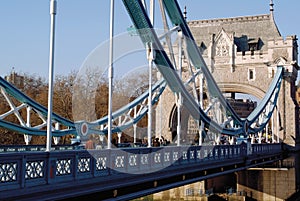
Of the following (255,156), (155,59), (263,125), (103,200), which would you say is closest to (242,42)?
(263,125)

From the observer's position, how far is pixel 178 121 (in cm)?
1096

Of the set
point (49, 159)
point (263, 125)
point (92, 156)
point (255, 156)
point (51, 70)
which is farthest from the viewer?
point (263, 125)

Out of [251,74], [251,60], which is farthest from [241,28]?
→ [251,74]

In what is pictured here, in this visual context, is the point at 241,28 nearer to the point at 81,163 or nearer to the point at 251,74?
the point at 251,74

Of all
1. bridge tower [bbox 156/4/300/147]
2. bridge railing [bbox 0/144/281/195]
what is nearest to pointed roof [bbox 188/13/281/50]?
bridge tower [bbox 156/4/300/147]

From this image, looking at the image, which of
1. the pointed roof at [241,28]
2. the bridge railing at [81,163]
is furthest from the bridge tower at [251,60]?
the bridge railing at [81,163]

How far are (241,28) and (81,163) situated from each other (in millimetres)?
19425

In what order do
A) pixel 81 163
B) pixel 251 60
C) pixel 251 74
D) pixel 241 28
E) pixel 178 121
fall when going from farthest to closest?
pixel 241 28
pixel 251 74
pixel 251 60
pixel 178 121
pixel 81 163

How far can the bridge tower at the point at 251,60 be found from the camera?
2242 cm

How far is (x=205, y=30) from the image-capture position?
81.8ft

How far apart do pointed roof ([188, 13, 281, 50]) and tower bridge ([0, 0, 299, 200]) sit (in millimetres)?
49

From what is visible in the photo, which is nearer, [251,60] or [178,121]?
[178,121]

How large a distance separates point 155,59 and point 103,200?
4.37 meters

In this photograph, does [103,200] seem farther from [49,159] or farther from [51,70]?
[51,70]
